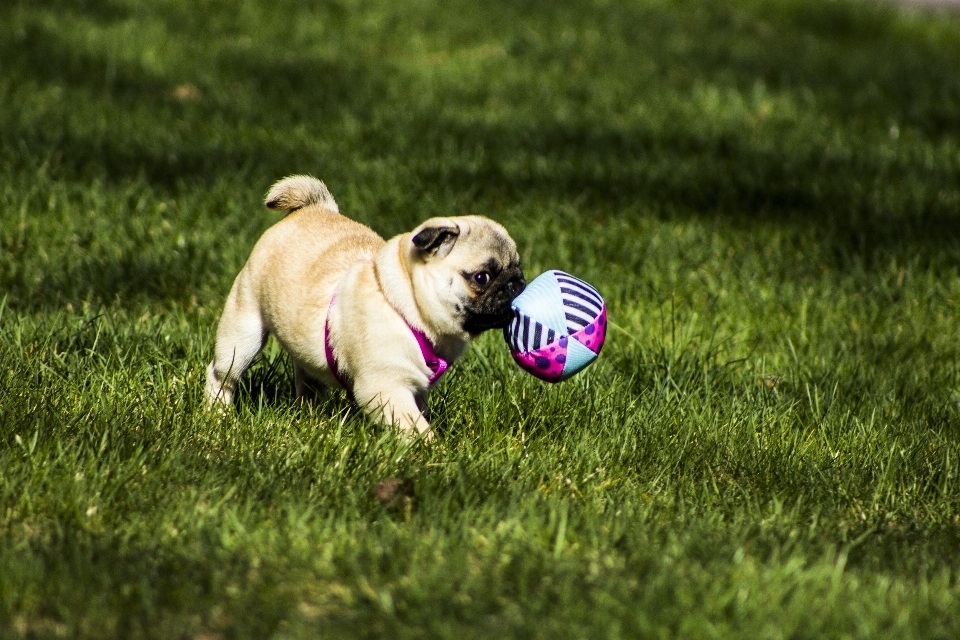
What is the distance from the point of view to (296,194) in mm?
4297

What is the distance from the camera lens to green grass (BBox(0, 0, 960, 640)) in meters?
2.53

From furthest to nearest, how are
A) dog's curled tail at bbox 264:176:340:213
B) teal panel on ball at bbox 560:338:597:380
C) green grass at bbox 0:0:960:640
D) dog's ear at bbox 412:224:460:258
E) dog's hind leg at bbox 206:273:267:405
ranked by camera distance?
1. dog's curled tail at bbox 264:176:340:213
2. dog's hind leg at bbox 206:273:267:405
3. teal panel on ball at bbox 560:338:597:380
4. dog's ear at bbox 412:224:460:258
5. green grass at bbox 0:0:960:640

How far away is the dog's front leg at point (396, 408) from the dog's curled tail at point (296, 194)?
1.15 meters

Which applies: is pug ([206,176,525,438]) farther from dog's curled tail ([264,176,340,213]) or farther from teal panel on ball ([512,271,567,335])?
dog's curled tail ([264,176,340,213])

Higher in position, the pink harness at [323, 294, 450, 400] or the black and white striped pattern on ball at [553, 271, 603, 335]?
the black and white striped pattern on ball at [553, 271, 603, 335]

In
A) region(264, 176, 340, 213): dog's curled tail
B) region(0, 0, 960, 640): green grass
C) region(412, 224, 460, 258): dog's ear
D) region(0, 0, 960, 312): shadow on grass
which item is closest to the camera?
region(0, 0, 960, 640): green grass

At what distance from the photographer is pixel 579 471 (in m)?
3.41

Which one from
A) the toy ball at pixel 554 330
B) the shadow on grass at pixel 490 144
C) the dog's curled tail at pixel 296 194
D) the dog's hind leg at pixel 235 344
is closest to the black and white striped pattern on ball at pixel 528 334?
the toy ball at pixel 554 330

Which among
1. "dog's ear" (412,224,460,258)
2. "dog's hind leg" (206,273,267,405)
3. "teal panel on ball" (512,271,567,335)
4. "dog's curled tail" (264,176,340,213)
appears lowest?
"dog's hind leg" (206,273,267,405)

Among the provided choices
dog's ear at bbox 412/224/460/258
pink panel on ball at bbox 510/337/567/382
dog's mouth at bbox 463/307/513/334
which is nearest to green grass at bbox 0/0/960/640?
pink panel on ball at bbox 510/337/567/382

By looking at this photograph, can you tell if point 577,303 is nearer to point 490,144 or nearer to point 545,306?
point 545,306

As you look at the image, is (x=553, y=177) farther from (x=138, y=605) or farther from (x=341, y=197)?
(x=138, y=605)

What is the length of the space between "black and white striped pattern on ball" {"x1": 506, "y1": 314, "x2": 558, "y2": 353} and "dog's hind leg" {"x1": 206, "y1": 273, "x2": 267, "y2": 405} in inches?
43.9

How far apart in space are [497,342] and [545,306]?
1069mm
